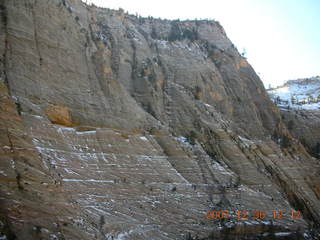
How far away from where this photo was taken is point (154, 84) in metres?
31.0

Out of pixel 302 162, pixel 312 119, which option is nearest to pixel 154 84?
pixel 302 162

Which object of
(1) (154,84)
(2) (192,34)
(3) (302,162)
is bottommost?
(3) (302,162)

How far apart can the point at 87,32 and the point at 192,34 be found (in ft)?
62.8

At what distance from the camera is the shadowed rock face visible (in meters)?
14.5

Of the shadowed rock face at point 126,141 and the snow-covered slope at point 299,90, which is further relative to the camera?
the snow-covered slope at point 299,90

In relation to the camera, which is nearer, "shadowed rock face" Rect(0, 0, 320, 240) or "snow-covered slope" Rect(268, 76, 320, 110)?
"shadowed rock face" Rect(0, 0, 320, 240)

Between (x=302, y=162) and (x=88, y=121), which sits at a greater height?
(x=88, y=121)

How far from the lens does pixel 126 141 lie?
2220cm

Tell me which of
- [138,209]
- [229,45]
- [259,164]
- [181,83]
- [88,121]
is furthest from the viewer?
[229,45]

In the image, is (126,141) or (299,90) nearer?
(126,141)

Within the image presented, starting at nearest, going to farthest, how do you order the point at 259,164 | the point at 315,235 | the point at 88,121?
the point at 88,121 → the point at 315,235 → the point at 259,164

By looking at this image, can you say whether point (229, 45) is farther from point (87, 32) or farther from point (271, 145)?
point (87, 32)

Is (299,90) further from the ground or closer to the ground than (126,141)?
further from the ground

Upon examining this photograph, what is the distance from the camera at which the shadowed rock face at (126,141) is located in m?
14.5
